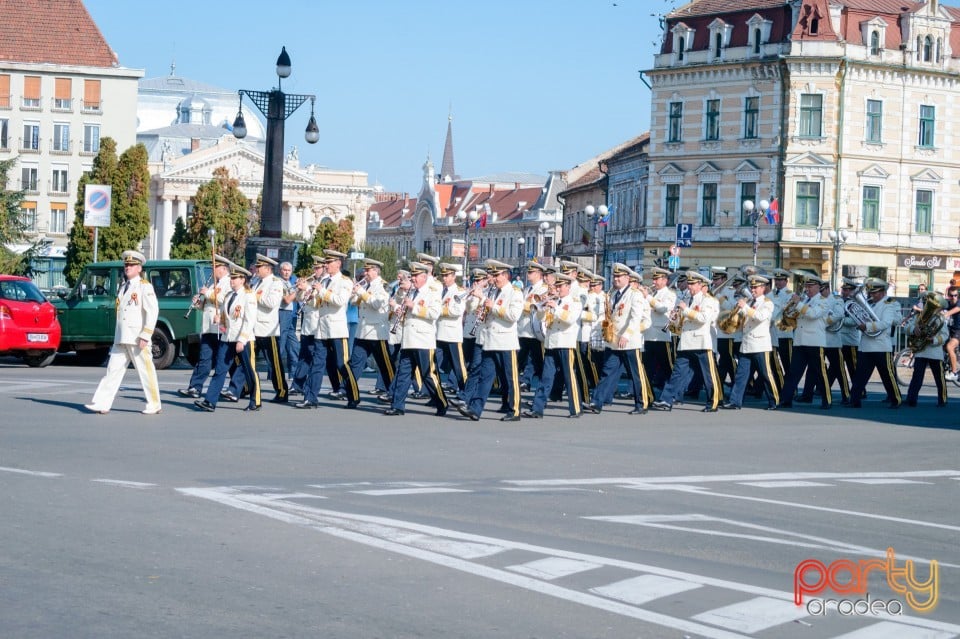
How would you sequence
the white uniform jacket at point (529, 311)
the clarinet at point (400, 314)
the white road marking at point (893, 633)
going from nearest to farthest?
the white road marking at point (893, 633)
the clarinet at point (400, 314)
the white uniform jacket at point (529, 311)

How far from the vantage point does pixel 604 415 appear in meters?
20.3

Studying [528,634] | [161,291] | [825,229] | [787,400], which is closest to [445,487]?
[528,634]

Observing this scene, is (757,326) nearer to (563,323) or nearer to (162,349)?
(563,323)

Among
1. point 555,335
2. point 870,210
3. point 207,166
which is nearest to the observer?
point 555,335

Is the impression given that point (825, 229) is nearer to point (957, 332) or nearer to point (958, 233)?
point (958, 233)

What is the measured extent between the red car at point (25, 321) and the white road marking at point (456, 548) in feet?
51.7

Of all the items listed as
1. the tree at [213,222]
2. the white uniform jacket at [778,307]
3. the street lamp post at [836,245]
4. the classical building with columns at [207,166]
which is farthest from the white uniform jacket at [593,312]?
the classical building with columns at [207,166]

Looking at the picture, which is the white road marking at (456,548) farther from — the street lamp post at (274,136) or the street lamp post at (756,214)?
the street lamp post at (756,214)

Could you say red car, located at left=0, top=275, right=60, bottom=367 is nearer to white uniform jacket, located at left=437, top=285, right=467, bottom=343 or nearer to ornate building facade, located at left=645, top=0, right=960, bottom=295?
white uniform jacket, located at left=437, top=285, right=467, bottom=343

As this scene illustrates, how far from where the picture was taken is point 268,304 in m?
19.9

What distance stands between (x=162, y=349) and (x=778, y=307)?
10.7 meters

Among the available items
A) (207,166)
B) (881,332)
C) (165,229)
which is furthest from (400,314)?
(165,229)

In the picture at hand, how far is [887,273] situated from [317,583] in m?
56.7

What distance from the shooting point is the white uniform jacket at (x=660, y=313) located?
22.7m
